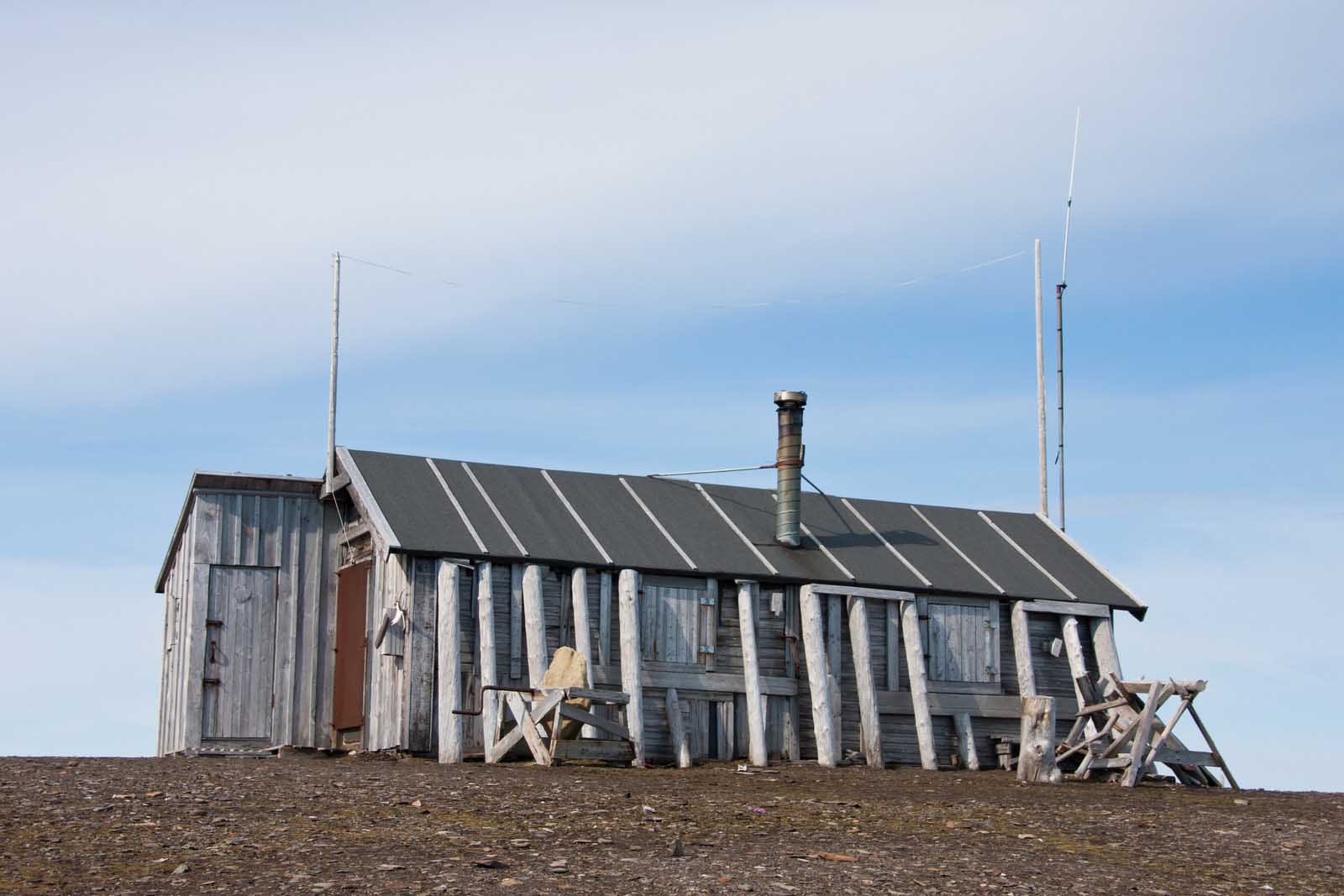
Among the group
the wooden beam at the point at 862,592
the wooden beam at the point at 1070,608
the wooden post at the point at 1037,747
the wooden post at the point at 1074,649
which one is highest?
the wooden beam at the point at 862,592

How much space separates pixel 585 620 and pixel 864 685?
15.3 ft

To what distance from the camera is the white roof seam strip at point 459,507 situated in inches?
927

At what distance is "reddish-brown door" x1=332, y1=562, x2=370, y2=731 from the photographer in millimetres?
24531

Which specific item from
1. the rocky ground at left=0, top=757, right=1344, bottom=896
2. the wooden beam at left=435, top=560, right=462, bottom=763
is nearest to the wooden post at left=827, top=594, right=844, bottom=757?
the rocky ground at left=0, top=757, right=1344, bottom=896

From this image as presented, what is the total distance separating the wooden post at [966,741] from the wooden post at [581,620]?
20.8ft

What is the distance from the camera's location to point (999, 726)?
26719mm

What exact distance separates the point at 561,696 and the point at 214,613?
6649mm

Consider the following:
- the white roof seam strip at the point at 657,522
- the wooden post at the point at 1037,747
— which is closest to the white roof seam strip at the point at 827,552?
the white roof seam strip at the point at 657,522

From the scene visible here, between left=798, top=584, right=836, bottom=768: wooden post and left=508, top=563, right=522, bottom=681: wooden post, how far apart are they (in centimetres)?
447

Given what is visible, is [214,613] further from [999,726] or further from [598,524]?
[999,726]

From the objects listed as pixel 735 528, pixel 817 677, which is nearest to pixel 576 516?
pixel 735 528

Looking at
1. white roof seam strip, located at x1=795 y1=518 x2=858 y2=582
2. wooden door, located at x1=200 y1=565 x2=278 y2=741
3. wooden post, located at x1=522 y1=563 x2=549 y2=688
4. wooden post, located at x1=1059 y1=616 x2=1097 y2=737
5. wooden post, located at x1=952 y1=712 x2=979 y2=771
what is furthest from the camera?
wooden post, located at x1=1059 y1=616 x2=1097 y2=737

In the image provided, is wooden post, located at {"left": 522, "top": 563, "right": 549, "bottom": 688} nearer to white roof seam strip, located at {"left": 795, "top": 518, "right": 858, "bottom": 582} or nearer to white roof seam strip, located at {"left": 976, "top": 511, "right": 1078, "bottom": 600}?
white roof seam strip, located at {"left": 795, "top": 518, "right": 858, "bottom": 582}

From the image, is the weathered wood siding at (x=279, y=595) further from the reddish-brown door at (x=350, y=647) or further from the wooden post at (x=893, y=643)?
the wooden post at (x=893, y=643)
